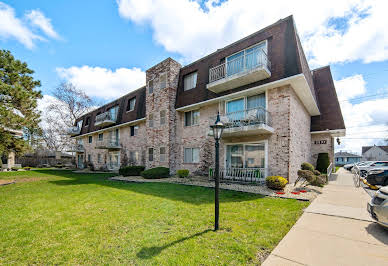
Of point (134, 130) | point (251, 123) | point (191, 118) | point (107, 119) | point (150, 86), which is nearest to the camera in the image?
point (251, 123)

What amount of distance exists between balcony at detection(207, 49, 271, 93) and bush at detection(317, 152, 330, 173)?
966 cm

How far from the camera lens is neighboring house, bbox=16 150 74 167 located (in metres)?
30.4

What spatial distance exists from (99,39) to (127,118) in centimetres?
1090

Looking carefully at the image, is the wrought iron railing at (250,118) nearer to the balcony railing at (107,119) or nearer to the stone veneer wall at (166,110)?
the stone veneer wall at (166,110)

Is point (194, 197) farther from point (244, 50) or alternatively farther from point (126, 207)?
point (244, 50)

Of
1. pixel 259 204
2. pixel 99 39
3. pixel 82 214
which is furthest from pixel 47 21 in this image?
pixel 259 204

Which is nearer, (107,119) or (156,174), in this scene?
(156,174)

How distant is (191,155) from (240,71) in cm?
701

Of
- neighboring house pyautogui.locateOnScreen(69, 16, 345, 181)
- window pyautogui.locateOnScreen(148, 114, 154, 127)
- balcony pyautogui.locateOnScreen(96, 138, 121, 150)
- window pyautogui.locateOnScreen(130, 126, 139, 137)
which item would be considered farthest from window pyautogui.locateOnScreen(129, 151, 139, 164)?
window pyautogui.locateOnScreen(148, 114, 154, 127)

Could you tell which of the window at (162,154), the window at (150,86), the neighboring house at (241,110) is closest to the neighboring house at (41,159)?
the neighboring house at (241,110)

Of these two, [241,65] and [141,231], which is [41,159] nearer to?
[241,65]

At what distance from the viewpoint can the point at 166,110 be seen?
574 inches

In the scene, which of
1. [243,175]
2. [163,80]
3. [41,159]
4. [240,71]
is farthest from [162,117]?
[41,159]

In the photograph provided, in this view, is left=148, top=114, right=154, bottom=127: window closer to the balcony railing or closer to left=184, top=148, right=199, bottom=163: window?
left=184, top=148, right=199, bottom=163: window
